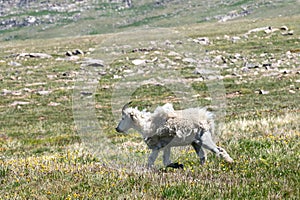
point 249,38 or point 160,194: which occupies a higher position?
point 160,194

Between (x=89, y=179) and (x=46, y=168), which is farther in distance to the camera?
(x=46, y=168)

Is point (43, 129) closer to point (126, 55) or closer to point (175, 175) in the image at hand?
point (175, 175)

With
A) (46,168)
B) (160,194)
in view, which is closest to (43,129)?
(46,168)

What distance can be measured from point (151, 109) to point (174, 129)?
14.9 meters

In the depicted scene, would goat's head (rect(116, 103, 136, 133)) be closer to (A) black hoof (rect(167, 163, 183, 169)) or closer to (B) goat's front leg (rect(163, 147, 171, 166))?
(B) goat's front leg (rect(163, 147, 171, 166))

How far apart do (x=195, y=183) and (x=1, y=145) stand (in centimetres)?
1249

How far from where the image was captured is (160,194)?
23.4 feet

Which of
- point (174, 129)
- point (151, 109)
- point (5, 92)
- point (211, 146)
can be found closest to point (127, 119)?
point (174, 129)

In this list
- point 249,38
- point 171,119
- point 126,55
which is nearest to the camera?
point 171,119

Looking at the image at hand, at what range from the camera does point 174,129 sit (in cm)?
946

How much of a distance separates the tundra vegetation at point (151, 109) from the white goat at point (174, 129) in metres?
0.42

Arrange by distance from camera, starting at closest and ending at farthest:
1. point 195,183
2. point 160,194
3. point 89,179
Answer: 1. point 160,194
2. point 195,183
3. point 89,179

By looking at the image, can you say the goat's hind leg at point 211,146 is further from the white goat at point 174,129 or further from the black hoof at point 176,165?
the black hoof at point 176,165

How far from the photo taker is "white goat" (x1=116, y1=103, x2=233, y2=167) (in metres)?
9.38
